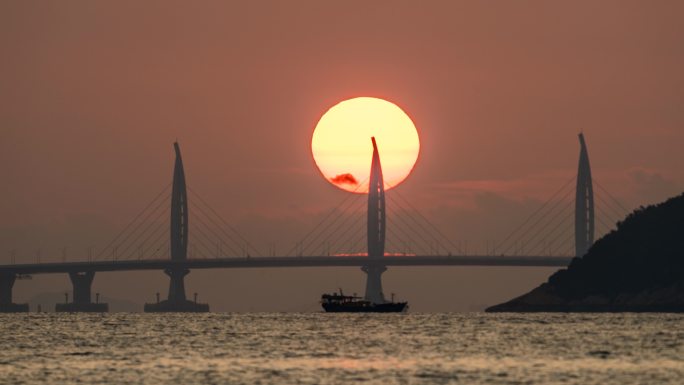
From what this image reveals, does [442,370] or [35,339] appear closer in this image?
[442,370]

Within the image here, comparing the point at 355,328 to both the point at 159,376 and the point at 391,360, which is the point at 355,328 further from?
the point at 159,376

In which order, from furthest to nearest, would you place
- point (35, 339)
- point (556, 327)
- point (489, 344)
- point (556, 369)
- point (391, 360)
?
point (556, 327)
point (35, 339)
point (489, 344)
point (391, 360)
point (556, 369)

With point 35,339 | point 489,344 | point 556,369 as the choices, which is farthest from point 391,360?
point 35,339

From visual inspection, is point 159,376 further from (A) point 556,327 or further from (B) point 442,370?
(A) point 556,327

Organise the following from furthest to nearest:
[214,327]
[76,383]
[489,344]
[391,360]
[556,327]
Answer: [214,327]
[556,327]
[489,344]
[391,360]
[76,383]

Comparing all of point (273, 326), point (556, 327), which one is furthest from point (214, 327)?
point (556, 327)

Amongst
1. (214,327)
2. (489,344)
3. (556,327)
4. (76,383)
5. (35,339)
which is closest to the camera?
(76,383)
